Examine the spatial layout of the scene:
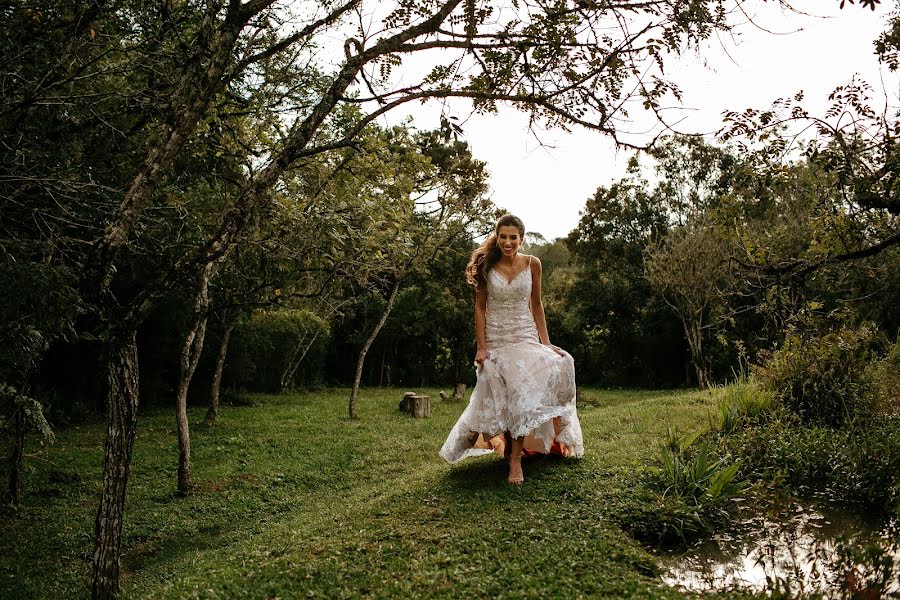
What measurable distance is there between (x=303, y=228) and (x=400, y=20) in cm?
323

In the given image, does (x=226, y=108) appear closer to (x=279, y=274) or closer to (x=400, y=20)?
(x=279, y=274)

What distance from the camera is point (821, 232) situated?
235 inches

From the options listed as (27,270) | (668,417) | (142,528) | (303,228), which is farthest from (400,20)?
(668,417)

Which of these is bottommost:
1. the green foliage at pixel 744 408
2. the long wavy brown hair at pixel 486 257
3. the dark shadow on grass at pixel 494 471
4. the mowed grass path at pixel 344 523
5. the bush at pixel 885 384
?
the mowed grass path at pixel 344 523

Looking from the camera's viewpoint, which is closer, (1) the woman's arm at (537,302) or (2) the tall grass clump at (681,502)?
(2) the tall grass clump at (681,502)

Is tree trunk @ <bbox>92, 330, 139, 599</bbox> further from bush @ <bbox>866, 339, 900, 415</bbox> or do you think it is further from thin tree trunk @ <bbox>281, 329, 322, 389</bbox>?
thin tree trunk @ <bbox>281, 329, 322, 389</bbox>

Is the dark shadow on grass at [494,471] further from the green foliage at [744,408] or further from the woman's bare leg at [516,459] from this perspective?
the green foliage at [744,408]

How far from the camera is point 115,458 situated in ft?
15.7

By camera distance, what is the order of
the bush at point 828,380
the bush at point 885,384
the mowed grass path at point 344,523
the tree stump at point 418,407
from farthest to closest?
1. the tree stump at point 418,407
2. the bush at point 828,380
3. the bush at point 885,384
4. the mowed grass path at point 344,523

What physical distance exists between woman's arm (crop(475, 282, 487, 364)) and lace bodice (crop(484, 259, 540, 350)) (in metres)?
0.11

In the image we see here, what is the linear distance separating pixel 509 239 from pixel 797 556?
3723 millimetres

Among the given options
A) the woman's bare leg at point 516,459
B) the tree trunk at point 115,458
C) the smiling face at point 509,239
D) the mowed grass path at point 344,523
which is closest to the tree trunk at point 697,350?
the mowed grass path at point 344,523

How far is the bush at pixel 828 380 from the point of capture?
7.68 meters

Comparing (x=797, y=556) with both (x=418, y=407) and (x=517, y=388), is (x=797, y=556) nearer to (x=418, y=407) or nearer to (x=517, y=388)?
(x=517, y=388)
